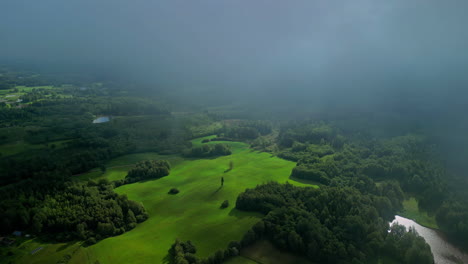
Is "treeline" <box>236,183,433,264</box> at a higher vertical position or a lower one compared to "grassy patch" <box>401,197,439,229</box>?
higher

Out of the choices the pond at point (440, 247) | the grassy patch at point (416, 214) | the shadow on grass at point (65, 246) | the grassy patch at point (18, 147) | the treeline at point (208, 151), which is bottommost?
the shadow on grass at point (65, 246)

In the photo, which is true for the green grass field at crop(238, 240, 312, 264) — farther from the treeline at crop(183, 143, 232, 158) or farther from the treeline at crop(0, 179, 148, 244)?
the treeline at crop(183, 143, 232, 158)

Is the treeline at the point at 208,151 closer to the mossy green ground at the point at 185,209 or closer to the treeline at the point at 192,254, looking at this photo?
the mossy green ground at the point at 185,209

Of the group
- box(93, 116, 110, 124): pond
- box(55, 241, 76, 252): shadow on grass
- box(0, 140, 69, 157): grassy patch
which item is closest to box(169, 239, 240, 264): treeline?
box(55, 241, 76, 252): shadow on grass

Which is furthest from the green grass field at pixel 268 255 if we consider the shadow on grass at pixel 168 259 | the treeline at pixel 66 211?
the treeline at pixel 66 211

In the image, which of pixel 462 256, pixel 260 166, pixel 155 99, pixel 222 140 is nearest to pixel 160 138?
pixel 222 140

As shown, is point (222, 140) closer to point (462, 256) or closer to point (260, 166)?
point (260, 166)
